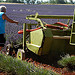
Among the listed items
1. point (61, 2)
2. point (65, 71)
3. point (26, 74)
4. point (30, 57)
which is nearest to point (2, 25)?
point (30, 57)

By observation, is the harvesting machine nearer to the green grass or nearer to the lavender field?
the green grass

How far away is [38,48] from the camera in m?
6.15

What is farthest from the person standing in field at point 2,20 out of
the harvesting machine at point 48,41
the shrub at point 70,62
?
the shrub at point 70,62

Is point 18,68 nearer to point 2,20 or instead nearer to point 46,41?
point 46,41

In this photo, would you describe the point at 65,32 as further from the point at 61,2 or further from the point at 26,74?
the point at 61,2

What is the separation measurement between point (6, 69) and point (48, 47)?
2315mm

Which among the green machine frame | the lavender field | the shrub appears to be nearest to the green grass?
the shrub

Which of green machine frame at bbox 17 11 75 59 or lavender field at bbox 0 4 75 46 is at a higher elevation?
green machine frame at bbox 17 11 75 59

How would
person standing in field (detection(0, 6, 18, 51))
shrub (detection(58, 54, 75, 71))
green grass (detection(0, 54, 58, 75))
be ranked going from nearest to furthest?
1. green grass (detection(0, 54, 58, 75))
2. shrub (detection(58, 54, 75, 71))
3. person standing in field (detection(0, 6, 18, 51))

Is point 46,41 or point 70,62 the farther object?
point 46,41

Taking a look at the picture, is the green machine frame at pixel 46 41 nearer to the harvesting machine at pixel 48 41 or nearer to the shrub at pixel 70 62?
the harvesting machine at pixel 48 41

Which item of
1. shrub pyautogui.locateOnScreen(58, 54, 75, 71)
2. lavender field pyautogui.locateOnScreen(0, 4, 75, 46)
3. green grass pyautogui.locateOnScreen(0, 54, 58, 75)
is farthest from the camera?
lavender field pyautogui.locateOnScreen(0, 4, 75, 46)

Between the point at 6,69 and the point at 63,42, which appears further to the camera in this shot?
the point at 63,42

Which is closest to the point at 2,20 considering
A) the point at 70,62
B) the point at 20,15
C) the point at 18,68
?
the point at 70,62
